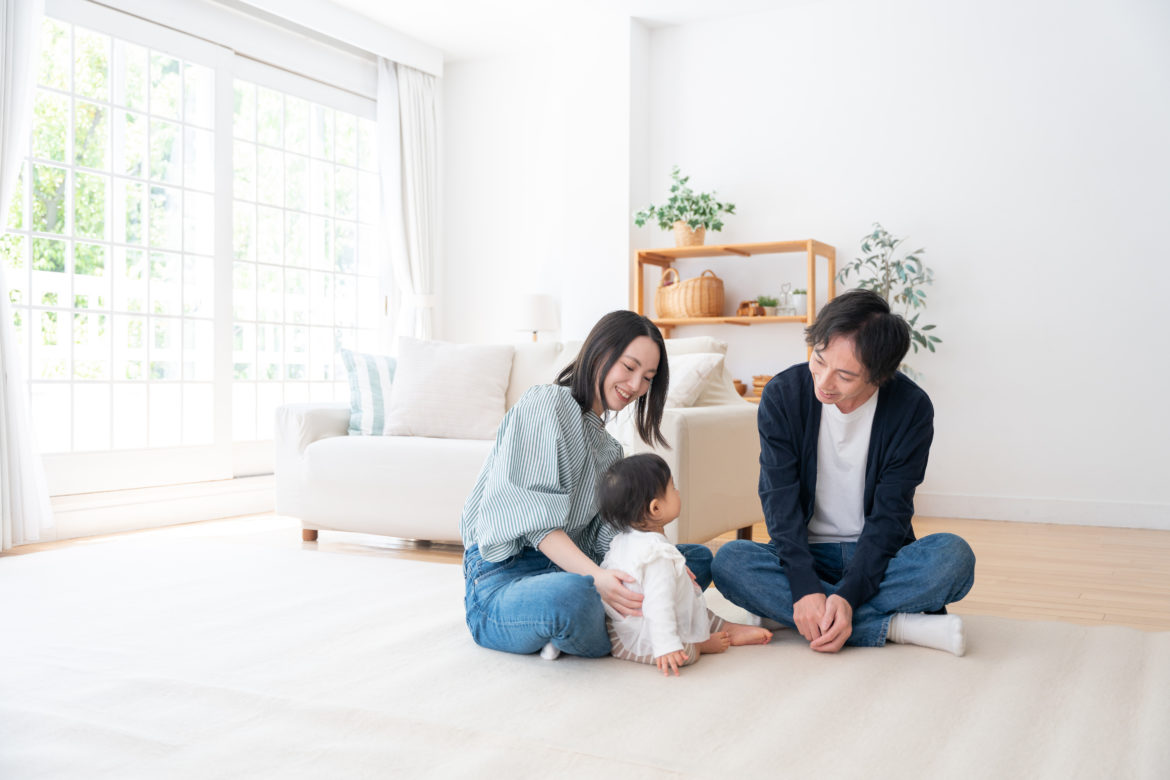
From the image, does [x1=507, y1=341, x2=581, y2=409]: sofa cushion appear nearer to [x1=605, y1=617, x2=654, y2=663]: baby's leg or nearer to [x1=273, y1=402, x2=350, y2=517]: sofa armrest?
[x1=273, y1=402, x2=350, y2=517]: sofa armrest

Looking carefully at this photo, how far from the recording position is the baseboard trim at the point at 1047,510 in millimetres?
4066

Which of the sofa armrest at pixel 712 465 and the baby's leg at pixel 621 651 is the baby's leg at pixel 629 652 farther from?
the sofa armrest at pixel 712 465

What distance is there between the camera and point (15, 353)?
3.31 m

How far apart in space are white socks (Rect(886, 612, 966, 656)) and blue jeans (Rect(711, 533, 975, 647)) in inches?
0.7

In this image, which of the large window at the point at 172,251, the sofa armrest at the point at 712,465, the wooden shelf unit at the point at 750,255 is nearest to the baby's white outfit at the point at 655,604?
the sofa armrest at the point at 712,465

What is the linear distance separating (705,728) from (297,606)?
127cm

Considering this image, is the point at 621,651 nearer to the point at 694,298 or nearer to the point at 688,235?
the point at 694,298

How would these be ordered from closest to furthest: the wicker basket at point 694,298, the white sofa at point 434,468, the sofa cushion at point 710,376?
1. the white sofa at point 434,468
2. the sofa cushion at point 710,376
3. the wicker basket at point 694,298

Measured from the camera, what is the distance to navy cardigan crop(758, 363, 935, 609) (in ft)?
6.08

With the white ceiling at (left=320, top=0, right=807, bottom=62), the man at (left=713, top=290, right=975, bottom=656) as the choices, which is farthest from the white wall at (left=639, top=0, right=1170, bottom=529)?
the man at (left=713, top=290, right=975, bottom=656)

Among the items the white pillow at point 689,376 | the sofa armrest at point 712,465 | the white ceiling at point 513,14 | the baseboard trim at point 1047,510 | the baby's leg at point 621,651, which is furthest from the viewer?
the white ceiling at point 513,14

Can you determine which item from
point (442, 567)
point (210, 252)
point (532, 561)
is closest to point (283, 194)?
point (210, 252)

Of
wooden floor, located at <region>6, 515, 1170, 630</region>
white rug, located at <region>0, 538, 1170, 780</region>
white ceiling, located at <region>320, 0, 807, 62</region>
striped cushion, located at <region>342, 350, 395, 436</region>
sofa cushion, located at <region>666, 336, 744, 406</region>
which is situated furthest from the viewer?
white ceiling, located at <region>320, 0, 807, 62</region>

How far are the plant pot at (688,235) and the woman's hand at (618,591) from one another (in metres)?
3.28
